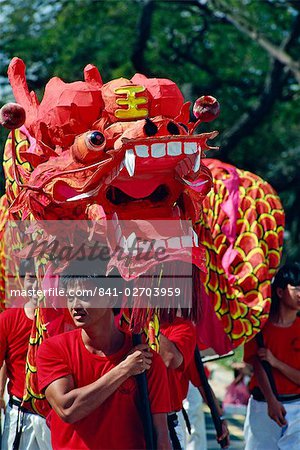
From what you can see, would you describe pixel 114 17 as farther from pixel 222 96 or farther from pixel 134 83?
pixel 134 83

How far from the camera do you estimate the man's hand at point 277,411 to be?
5.12 meters

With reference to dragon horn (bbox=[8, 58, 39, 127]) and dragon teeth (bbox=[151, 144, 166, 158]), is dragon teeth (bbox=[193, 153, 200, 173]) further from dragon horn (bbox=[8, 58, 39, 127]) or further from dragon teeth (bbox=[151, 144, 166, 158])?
dragon horn (bbox=[8, 58, 39, 127])

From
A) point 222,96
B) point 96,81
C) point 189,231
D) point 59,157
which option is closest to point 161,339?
point 189,231

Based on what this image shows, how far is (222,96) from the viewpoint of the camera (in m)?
12.5

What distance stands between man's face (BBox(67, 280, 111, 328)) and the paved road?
4.09m

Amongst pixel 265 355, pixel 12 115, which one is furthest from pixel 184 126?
pixel 265 355

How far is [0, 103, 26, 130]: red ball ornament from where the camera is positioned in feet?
12.2

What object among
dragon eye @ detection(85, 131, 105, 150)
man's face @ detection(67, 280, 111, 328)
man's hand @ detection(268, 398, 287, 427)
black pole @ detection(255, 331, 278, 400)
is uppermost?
dragon eye @ detection(85, 131, 105, 150)

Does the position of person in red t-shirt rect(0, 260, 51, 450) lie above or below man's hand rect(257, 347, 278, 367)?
above

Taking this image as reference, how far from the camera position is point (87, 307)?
3.36 meters

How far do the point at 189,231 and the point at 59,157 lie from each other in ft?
1.98

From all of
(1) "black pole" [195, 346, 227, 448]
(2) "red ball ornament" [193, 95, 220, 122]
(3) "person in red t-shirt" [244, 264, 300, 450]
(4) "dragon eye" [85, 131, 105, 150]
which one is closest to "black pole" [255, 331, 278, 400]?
(3) "person in red t-shirt" [244, 264, 300, 450]

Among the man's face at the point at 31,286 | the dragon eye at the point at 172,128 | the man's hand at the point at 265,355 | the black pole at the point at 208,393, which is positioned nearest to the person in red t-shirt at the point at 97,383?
the dragon eye at the point at 172,128

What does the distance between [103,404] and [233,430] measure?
503cm
